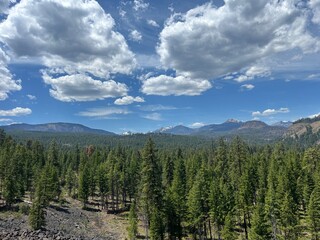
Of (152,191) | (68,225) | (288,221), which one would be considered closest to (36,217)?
(68,225)

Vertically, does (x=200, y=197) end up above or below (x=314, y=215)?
above

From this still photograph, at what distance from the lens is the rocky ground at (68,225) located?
49.6 meters

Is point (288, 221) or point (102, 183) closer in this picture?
point (288, 221)

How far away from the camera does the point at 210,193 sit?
56.0 metres

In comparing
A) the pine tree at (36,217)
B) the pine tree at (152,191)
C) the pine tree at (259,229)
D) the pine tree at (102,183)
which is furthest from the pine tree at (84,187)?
the pine tree at (259,229)

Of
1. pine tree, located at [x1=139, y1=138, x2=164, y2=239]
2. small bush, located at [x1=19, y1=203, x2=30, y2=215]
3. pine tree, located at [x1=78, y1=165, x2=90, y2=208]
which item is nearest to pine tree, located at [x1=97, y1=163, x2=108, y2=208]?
pine tree, located at [x1=78, y1=165, x2=90, y2=208]

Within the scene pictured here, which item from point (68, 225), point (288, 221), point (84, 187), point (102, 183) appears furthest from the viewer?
point (84, 187)

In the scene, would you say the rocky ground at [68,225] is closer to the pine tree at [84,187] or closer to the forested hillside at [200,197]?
the forested hillside at [200,197]

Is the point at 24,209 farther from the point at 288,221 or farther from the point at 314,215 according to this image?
the point at 314,215

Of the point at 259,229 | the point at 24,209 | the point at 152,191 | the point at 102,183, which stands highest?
the point at 152,191

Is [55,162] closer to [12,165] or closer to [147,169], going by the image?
[12,165]

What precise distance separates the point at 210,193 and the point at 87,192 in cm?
4298

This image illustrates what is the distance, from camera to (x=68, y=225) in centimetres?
6575

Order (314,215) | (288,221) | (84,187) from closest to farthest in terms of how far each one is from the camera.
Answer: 1. (314,215)
2. (288,221)
3. (84,187)
